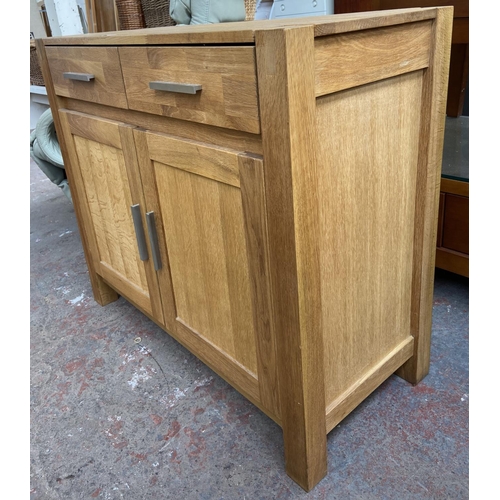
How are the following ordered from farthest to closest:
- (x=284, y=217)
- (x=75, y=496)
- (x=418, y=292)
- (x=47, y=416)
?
(x=47, y=416), (x=418, y=292), (x=75, y=496), (x=284, y=217)

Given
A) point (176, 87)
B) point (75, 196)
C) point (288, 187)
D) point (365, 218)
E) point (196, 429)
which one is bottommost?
point (196, 429)

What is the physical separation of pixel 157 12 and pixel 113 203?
1.17m

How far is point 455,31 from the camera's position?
141 cm

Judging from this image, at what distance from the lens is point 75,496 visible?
1.09 meters

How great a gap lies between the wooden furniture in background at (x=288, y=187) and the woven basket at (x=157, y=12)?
35.8 inches

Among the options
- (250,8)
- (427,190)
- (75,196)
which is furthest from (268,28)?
(250,8)

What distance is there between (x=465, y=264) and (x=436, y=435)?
603 millimetres

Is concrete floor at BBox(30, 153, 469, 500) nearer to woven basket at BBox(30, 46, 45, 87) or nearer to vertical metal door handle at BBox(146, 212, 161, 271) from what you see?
vertical metal door handle at BBox(146, 212, 161, 271)

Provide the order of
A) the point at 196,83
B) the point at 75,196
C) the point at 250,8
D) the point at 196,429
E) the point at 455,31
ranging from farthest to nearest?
the point at 250,8 < the point at 75,196 < the point at 455,31 < the point at 196,429 < the point at 196,83

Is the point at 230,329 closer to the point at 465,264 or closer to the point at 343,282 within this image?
the point at 343,282

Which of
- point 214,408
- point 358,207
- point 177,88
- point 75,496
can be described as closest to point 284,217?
point 358,207

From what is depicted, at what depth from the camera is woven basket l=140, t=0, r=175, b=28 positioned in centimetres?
212

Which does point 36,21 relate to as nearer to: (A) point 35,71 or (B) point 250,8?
(A) point 35,71

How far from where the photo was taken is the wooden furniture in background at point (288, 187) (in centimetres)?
80
